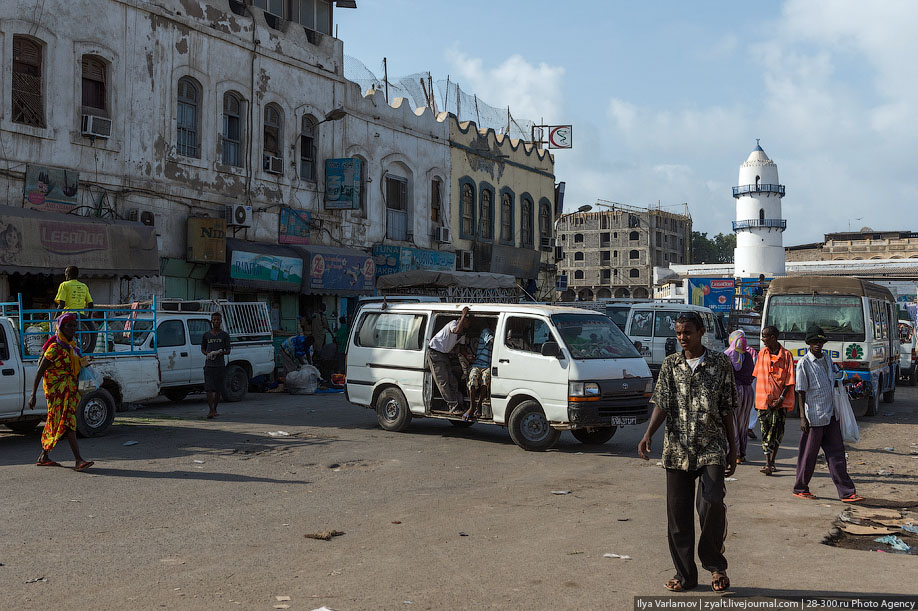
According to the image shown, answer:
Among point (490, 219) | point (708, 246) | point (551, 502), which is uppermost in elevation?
point (708, 246)

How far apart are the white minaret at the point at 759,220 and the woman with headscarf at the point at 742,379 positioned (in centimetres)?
6925

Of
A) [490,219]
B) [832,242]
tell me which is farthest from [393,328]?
[832,242]

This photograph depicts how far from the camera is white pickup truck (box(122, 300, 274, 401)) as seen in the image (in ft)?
57.4

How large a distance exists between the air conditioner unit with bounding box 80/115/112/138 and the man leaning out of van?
11261 mm

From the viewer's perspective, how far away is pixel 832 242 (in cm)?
9819

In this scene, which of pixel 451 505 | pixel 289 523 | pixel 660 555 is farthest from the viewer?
pixel 451 505

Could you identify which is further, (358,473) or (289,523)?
(358,473)

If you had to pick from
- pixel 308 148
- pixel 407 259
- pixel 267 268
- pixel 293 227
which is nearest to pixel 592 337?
pixel 267 268

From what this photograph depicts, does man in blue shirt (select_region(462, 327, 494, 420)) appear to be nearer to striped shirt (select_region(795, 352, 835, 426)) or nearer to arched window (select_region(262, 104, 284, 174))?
striped shirt (select_region(795, 352, 835, 426))

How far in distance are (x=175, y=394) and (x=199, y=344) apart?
120 cm

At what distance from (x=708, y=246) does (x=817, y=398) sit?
141 meters

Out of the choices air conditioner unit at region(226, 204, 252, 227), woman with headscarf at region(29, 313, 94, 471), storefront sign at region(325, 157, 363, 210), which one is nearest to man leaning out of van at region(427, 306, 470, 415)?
woman with headscarf at region(29, 313, 94, 471)

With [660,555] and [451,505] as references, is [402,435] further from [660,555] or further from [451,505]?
[660,555]

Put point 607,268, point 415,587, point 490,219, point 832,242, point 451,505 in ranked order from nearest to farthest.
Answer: point 415,587, point 451,505, point 490,219, point 832,242, point 607,268
